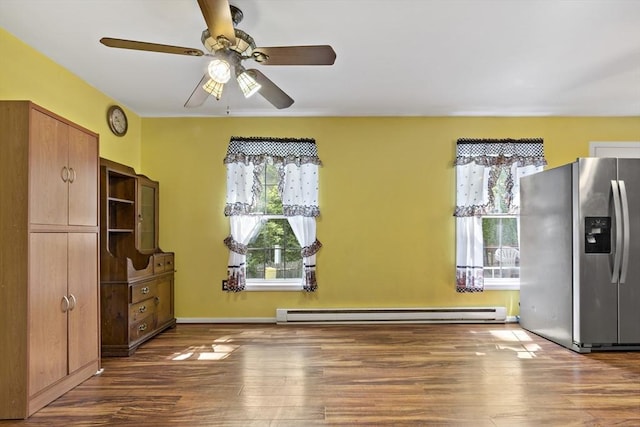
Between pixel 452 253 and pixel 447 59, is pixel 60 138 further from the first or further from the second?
pixel 452 253

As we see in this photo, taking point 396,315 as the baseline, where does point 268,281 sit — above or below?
above

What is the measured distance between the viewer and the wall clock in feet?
12.8

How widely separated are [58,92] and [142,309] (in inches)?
78.3

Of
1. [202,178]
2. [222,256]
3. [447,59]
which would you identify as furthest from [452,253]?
[202,178]

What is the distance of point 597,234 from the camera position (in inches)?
134

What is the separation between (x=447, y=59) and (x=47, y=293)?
3.23m

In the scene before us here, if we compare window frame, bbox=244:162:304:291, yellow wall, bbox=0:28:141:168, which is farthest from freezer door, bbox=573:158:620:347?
yellow wall, bbox=0:28:141:168

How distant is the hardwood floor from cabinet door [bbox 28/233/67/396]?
0.22 meters

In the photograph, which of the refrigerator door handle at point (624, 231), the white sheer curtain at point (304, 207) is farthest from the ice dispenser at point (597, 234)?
the white sheer curtain at point (304, 207)

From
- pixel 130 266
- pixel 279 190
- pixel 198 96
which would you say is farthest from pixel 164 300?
pixel 198 96

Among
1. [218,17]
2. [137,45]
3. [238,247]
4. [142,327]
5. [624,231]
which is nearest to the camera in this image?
[218,17]

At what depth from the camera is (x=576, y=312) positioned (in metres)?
3.41

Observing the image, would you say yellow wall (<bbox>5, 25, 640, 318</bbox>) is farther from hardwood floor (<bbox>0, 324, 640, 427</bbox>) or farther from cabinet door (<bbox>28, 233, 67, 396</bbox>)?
cabinet door (<bbox>28, 233, 67, 396</bbox>)

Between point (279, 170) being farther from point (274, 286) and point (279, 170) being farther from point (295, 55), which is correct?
point (295, 55)
